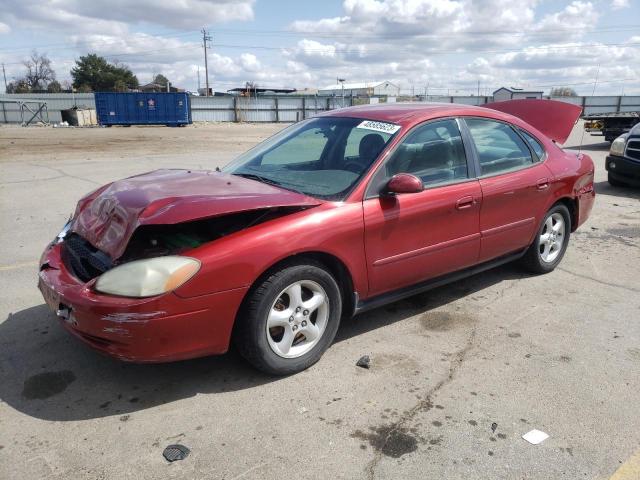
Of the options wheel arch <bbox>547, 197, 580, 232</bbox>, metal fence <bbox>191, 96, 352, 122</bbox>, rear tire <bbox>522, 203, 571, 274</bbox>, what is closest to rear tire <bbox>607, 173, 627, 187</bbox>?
wheel arch <bbox>547, 197, 580, 232</bbox>

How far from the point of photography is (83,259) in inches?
128

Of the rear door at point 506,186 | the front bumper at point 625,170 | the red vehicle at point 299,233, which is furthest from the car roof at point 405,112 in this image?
the front bumper at point 625,170

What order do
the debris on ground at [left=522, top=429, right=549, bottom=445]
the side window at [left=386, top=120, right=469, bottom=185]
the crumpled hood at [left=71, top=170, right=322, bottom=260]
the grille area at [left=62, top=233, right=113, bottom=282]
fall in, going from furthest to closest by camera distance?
the side window at [left=386, top=120, right=469, bottom=185] < the grille area at [left=62, top=233, right=113, bottom=282] < the crumpled hood at [left=71, top=170, right=322, bottom=260] < the debris on ground at [left=522, top=429, right=549, bottom=445]

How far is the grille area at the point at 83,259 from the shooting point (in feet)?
10.1

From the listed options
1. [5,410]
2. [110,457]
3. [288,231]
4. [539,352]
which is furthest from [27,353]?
[539,352]

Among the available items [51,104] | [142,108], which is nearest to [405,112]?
[142,108]

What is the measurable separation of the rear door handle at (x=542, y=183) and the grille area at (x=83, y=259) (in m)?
3.52

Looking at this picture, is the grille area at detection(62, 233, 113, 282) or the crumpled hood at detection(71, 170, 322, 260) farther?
the grille area at detection(62, 233, 113, 282)

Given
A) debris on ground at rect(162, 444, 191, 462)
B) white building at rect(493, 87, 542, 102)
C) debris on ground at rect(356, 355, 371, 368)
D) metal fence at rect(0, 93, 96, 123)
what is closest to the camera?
debris on ground at rect(162, 444, 191, 462)

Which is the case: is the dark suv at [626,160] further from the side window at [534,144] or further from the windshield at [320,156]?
the windshield at [320,156]

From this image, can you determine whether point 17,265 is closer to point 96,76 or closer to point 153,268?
point 153,268

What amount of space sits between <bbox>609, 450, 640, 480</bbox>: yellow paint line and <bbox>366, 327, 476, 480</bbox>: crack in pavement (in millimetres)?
919

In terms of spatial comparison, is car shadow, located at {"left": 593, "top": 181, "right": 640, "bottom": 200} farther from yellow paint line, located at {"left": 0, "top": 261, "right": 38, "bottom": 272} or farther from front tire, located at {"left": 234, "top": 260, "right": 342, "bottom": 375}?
yellow paint line, located at {"left": 0, "top": 261, "right": 38, "bottom": 272}

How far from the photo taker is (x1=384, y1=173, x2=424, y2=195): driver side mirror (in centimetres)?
342
